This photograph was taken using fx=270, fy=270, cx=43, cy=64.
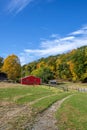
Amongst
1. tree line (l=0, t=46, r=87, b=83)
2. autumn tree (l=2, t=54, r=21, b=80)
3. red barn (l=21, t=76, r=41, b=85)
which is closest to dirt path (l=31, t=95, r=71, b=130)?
red barn (l=21, t=76, r=41, b=85)

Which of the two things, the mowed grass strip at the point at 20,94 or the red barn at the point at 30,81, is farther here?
the red barn at the point at 30,81

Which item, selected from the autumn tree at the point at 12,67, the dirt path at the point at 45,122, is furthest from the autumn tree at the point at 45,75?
the dirt path at the point at 45,122

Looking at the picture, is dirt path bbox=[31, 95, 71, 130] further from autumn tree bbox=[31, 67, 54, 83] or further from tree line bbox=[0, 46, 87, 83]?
autumn tree bbox=[31, 67, 54, 83]

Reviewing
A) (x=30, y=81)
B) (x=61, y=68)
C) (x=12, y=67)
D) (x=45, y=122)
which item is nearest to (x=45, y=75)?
(x=61, y=68)

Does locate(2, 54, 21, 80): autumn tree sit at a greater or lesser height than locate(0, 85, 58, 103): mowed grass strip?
greater

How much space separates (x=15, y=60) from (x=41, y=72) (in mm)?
21728

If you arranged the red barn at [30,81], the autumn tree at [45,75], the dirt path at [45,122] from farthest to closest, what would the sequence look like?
the autumn tree at [45,75] < the red barn at [30,81] < the dirt path at [45,122]

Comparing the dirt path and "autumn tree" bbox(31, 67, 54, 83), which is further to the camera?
"autumn tree" bbox(31, 67, 54, 83)

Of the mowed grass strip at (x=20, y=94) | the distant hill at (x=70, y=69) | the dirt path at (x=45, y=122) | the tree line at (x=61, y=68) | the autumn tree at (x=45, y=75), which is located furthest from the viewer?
the autumn tree at (x=45, y=75)

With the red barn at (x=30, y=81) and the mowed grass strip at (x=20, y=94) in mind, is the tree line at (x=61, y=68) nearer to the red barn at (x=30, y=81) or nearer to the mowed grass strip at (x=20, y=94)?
the red barn at (x=30, y=81)

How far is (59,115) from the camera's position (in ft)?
87.6

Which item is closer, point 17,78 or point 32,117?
point 32,117

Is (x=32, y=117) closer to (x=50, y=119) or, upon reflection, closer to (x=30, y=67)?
(x=50, y=119)

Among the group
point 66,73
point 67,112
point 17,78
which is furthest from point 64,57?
point 67,112
